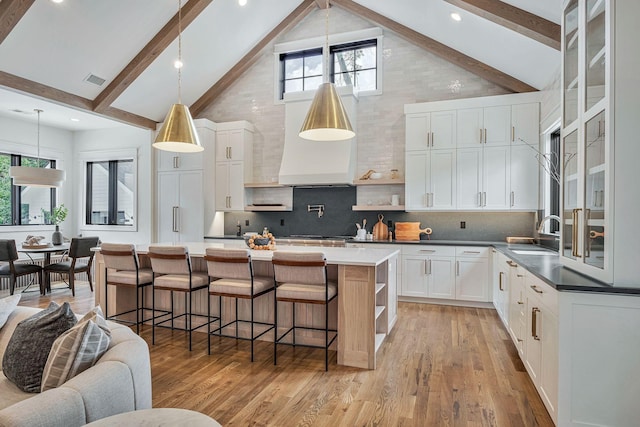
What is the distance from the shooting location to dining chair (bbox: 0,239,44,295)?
5.43 m

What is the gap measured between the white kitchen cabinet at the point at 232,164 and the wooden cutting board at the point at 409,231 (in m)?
2.75

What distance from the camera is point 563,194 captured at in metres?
2.94

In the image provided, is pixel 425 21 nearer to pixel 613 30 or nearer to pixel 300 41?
pixel 300 41

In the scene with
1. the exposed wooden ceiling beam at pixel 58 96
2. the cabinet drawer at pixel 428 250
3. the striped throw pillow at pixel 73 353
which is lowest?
the striped throw pillow at pixel 73 353

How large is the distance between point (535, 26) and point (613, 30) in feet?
Answer: 6.55

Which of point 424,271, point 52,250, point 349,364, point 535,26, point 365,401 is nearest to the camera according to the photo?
point 365,401

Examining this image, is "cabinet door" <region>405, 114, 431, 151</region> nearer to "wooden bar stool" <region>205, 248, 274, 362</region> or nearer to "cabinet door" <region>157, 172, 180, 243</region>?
"wooden bar stool" <region>205, 248, 274, 362</region>

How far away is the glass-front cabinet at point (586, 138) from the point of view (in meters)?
2.19

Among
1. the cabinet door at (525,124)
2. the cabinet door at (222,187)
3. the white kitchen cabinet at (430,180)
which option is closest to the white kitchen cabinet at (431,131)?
the white kitchen cabinet at (430,180)

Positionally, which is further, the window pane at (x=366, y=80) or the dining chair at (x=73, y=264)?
the window pane at (x=366, y=80)

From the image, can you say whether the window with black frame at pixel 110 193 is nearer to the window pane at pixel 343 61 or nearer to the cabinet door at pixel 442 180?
the window pane at pixel 343 61

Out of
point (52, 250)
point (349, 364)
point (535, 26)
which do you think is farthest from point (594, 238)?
point (52, 250)

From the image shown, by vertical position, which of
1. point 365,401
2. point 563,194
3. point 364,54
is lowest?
point 365,401

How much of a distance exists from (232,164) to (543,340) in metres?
5.50
